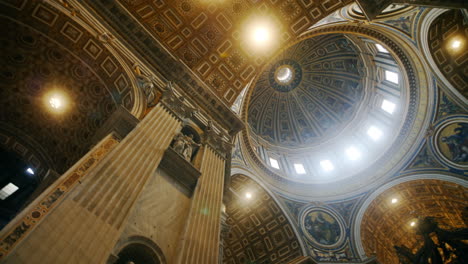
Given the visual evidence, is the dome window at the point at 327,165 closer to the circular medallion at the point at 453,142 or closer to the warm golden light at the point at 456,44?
the circular medallion at the point at 453,142

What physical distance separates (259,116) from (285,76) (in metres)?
3.82

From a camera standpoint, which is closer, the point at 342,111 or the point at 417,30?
the point at 417,30

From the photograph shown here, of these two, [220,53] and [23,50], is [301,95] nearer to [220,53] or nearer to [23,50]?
[220,53]

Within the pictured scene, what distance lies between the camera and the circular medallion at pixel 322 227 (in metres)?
12.7

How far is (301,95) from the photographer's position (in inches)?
766

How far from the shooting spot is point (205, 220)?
4996 mm

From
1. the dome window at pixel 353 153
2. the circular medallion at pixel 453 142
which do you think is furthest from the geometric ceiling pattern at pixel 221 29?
the dome window at pixel 353 153

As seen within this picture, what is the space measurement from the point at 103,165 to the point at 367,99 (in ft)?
52.6

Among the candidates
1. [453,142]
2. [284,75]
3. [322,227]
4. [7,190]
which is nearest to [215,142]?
[7,190]

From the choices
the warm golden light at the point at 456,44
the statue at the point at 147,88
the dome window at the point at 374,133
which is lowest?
the statue at the point at 147,88

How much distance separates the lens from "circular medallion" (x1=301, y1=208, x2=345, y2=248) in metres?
12.7

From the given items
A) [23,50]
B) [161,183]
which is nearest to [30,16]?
[23,50]

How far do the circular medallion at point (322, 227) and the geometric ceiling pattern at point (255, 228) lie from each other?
118cm

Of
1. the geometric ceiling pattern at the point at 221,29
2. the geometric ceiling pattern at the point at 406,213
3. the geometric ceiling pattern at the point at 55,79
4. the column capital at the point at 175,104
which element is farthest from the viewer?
the geometric ceiling pattern at the point at 406,213
